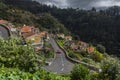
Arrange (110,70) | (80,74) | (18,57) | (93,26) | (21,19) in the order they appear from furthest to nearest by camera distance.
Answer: (93,26), (21,19), (110,70), (80,74), (18,57)

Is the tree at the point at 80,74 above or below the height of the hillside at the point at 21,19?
below

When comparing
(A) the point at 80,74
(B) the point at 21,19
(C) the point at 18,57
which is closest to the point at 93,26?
(B) the point at 21,19

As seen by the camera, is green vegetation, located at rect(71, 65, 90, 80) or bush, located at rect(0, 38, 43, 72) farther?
green vegetation, located at rect(71, 65, 90, 80)

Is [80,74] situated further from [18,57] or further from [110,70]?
[18,57]

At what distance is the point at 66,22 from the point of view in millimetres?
114438

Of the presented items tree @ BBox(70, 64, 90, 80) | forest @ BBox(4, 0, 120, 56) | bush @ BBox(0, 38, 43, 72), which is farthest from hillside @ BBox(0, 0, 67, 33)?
bush @ BBox(0, 38, 43, 72)

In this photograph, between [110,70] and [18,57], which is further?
[110,70]

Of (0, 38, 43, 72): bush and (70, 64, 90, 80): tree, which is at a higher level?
(0, 38, 43, 72): bush

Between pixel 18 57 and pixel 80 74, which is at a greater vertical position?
pixel 18 57

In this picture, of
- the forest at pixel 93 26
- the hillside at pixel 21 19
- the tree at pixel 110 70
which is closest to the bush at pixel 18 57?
the tree at pixel 110 70

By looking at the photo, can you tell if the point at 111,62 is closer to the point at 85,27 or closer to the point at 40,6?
the point at 85,27

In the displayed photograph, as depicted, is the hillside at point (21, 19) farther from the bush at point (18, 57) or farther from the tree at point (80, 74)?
the bush at point (18, 57)

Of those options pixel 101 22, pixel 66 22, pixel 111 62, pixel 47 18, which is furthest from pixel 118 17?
pixel 111 62

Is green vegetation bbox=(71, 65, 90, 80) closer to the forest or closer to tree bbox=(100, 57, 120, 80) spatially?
tree bbox=(100, 57, 120, 80)
